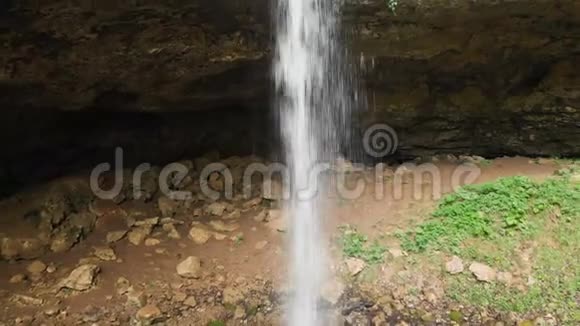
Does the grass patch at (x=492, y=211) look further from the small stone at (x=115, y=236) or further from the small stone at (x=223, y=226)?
the small stone at (x=115, y=236)

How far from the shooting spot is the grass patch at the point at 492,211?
4.84 metres

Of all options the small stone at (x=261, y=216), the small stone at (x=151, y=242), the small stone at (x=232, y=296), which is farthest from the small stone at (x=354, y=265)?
the small stone at (x=151, y=242)

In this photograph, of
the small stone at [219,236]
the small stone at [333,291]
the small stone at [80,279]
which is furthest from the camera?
the small stone at [219,236]

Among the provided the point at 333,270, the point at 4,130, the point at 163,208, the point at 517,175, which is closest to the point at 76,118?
the point at 4,130

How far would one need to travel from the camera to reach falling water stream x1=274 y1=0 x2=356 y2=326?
4484 mm

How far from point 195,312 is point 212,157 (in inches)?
98.1

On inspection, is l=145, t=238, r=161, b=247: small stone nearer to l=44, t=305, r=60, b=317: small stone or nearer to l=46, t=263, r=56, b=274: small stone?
l=46, t=263, r=56, b=274: small stone

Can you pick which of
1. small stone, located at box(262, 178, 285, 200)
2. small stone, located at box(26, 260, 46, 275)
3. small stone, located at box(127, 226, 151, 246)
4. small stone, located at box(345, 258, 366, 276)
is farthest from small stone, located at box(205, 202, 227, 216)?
small stone, located at box(26, 260, 46, 275)

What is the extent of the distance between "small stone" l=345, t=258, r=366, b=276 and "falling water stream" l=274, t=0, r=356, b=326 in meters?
0.21

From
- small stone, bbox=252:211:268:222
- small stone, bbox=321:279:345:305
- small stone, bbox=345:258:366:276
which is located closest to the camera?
small stone, bbox=321:279:345:305

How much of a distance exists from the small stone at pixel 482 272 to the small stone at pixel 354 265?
937mm

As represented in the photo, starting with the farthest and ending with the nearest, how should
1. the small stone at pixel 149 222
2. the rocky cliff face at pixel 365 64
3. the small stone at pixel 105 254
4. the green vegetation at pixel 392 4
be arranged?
1. the small stone at pixel 149 222
2. the small stone at pixel 105 254
3. the rocky cliff face at pixel 365 64
4. the green vegetation at pixel 392 4

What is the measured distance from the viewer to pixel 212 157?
651 cm

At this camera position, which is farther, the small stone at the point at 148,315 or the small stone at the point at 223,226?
the small stone at the point at 223,226
